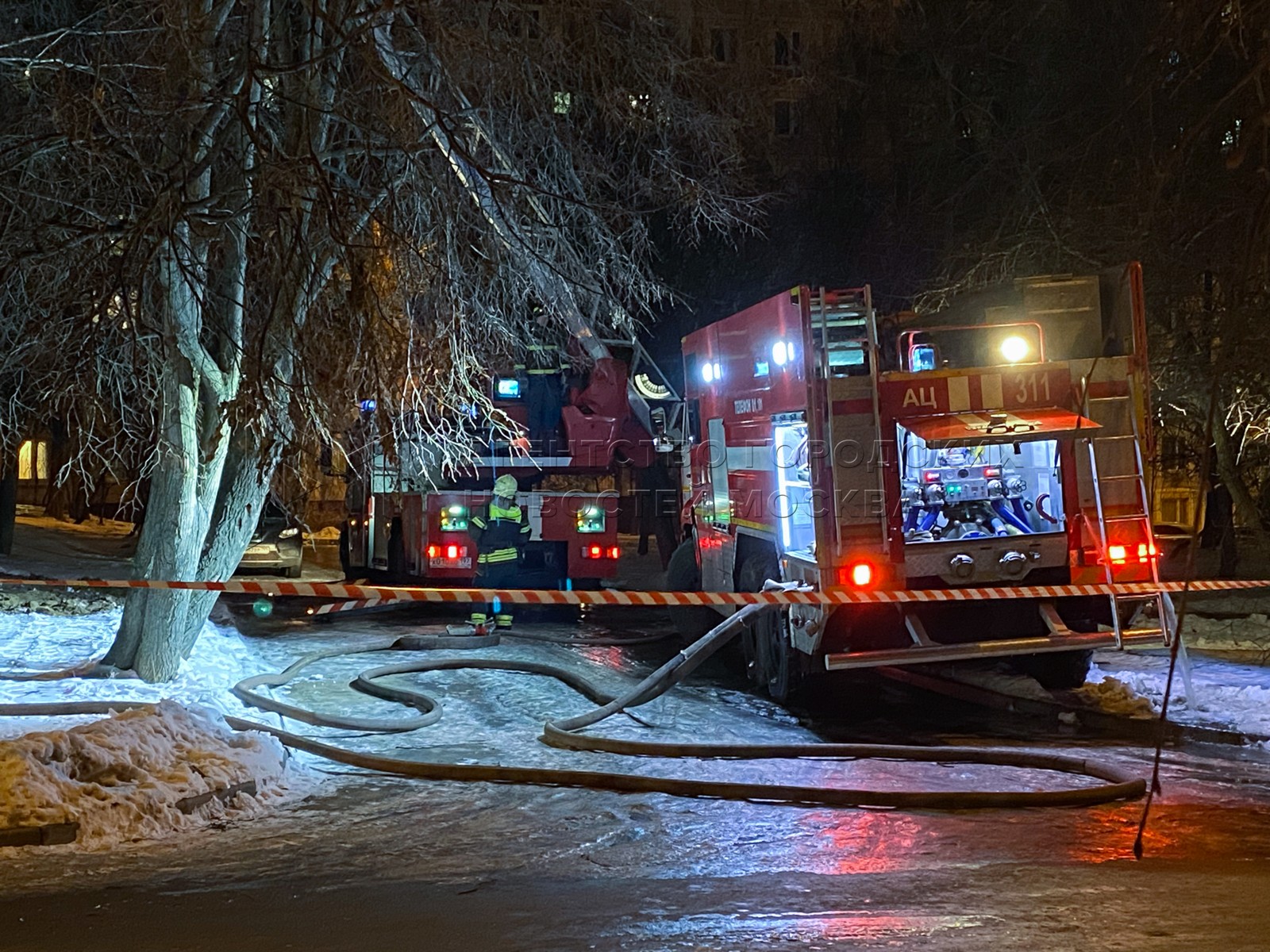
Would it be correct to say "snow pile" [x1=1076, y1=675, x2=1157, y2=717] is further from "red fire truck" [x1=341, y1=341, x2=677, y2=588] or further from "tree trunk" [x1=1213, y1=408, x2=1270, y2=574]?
"tree trunk" [x1=1213, y1=408, x2=1270, y2=574]

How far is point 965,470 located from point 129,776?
599 centimetres

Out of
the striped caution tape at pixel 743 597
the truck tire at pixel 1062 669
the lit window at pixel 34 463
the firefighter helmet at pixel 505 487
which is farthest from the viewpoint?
the lit window at pixel 34 463

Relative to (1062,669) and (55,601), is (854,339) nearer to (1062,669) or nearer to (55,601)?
(1062,669)

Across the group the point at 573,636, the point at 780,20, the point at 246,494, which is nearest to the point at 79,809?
the point at 246,494

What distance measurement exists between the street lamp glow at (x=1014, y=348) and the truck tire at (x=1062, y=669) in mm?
2288

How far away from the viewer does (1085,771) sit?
6.27 m

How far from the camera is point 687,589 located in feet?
40.6

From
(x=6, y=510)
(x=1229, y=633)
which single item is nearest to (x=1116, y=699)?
(x=1229, y=633)

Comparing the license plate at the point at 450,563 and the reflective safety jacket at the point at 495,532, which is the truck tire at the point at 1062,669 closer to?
the reflective safety jacket at the point at 495,532

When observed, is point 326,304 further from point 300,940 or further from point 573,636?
point 300,940

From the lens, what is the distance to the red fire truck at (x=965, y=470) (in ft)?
26.3

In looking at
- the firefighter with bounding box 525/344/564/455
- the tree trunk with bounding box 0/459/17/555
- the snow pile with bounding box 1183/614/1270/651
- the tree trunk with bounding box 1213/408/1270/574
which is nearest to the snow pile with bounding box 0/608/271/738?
the firefighter with bounding box 525/344/564/455

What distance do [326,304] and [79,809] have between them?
4.67 metres

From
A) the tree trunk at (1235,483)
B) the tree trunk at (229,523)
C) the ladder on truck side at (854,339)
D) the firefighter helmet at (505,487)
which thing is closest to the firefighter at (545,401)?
the firefighter helmet at (505,487)
